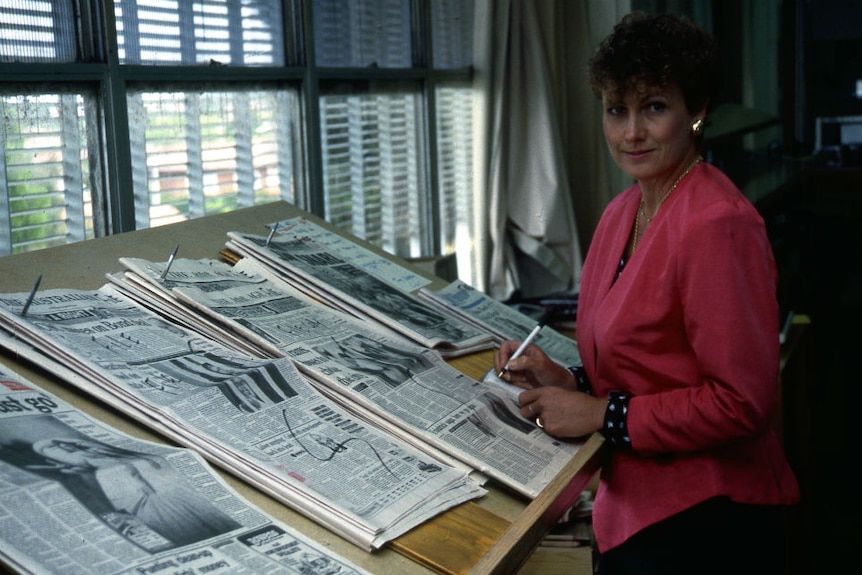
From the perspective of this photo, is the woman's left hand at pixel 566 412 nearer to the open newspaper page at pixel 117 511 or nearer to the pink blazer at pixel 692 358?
the pink blazer at pixel 692 358

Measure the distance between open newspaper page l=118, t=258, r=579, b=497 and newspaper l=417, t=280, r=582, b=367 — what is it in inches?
11.0

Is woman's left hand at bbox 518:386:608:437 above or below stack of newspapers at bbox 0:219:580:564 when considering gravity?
below

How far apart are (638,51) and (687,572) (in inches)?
28.5

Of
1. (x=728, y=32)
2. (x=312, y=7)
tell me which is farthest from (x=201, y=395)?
(x=728, y=32)

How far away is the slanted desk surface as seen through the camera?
2.79 feet

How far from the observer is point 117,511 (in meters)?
0.77

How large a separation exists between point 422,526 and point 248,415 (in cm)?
23

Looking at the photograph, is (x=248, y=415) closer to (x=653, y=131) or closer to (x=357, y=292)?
(x=357, y=292)

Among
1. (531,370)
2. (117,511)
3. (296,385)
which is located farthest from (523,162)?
(117,511)

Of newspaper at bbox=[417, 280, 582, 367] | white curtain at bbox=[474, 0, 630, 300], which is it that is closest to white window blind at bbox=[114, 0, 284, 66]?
newspaper at bbox=[417, 280, 582, 367]

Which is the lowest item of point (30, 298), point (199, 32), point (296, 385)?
point (296, 385)

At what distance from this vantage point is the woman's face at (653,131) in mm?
1291

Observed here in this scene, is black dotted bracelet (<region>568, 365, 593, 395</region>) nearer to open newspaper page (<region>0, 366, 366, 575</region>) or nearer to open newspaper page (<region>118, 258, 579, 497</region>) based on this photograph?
open newspaper page (<region>118, 258, 579, 497</region>)

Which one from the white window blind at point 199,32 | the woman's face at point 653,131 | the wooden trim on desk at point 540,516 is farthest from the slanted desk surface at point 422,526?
the white window blind at point 199,32
